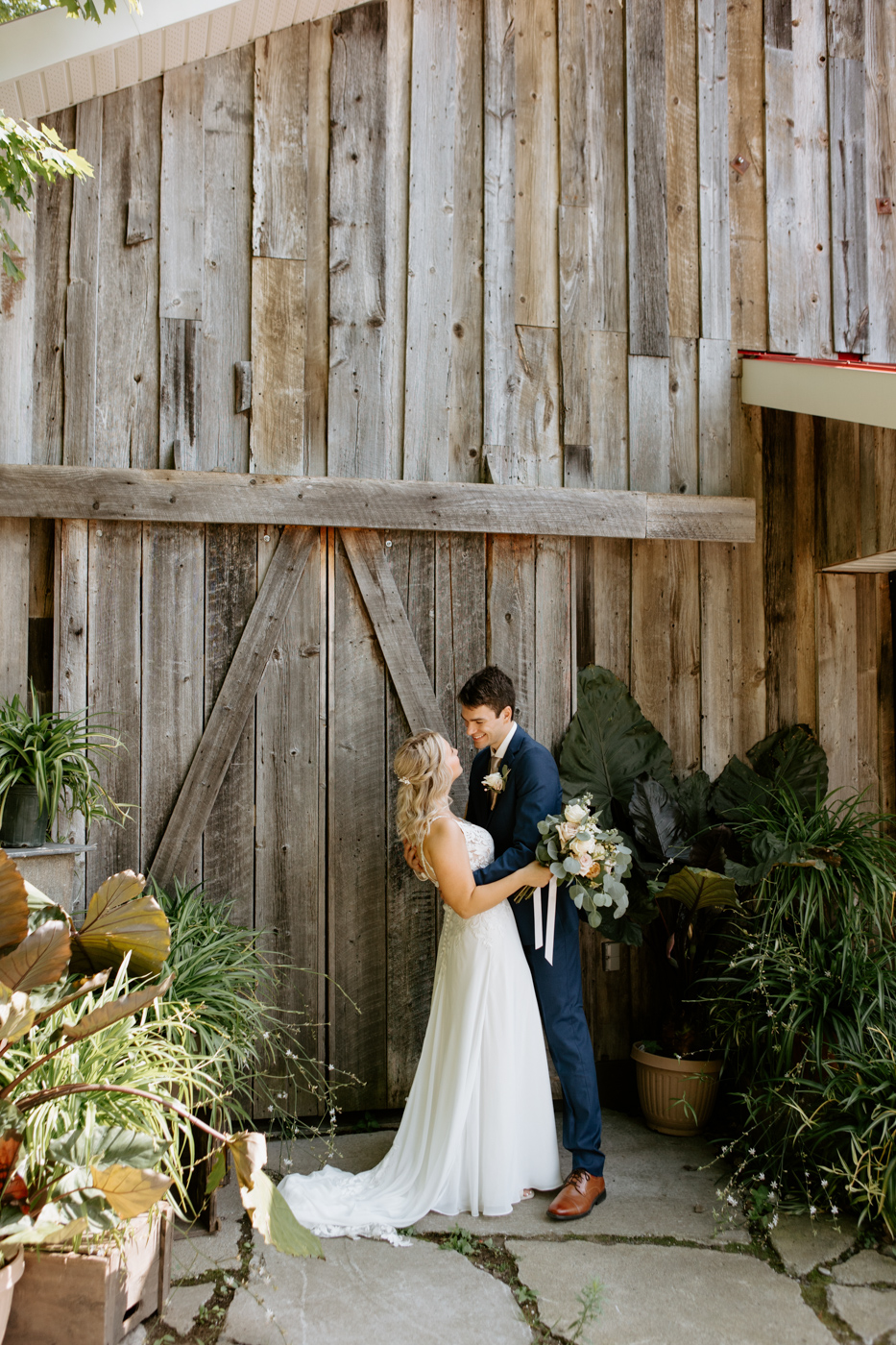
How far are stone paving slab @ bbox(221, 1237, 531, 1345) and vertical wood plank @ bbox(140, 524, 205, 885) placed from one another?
4.99 feet

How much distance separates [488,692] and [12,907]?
6.04ft

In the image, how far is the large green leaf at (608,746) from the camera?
4273 mm

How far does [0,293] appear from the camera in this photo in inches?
155

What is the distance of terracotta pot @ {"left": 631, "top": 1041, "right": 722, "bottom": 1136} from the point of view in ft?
13.0

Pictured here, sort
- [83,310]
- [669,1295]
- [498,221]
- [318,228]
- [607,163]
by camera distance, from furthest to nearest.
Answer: [607,163]
[498,221]
[318,228]
[83,310]
[669,1295]

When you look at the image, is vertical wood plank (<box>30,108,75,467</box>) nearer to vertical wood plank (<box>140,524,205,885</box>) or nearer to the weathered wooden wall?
the weathered wooden wall

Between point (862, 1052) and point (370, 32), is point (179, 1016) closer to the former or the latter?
point (862, 1052)

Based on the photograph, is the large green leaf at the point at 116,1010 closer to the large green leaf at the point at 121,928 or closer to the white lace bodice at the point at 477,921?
the large green leaf at the point at 121,928

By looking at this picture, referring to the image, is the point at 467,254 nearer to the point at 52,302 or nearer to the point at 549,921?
the point at 52,302

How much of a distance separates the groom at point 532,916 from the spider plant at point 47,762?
→ 139 cm

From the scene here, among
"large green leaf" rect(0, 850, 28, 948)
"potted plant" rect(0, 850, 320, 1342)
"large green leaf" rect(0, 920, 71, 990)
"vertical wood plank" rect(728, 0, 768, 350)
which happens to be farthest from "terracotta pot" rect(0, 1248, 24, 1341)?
"vertical wood plank" rect(728, 0, 768, 350)

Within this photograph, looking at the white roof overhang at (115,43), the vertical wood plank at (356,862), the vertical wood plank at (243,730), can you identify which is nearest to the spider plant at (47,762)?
the vertical wood plank at (243,730)

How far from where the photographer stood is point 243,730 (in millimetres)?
4078

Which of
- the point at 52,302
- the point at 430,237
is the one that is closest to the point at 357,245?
the point at 430,237
